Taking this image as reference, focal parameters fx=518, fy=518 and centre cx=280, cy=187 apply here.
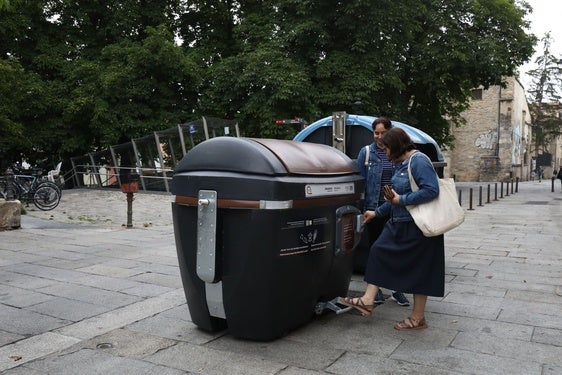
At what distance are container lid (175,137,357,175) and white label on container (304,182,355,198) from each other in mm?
108

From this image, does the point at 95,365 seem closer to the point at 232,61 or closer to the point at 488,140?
the point at 232,61

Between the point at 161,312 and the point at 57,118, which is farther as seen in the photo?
the point at 57,118

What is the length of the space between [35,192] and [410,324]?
11925 millimetres

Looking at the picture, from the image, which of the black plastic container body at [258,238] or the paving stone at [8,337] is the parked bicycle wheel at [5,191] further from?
the black plastic container body at [258,238]

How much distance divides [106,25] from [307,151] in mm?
22383

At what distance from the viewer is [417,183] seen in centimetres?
400

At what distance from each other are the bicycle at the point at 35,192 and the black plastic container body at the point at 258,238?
34.4ft

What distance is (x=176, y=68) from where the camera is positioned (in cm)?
2195

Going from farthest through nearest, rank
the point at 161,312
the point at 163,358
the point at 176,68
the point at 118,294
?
the point at 176,68 < the point at 118,294 < the point at 161,312 < the point at 163,358

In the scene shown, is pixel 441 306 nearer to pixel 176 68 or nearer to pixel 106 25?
pixel 176 68

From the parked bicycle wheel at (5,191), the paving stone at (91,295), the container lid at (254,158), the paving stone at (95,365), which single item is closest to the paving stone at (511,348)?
the container lid at (254,158)

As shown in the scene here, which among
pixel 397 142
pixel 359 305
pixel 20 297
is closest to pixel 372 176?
pixel 397 142

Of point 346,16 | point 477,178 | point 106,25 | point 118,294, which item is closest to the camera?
point 118,294

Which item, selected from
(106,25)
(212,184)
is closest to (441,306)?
(212,184)
